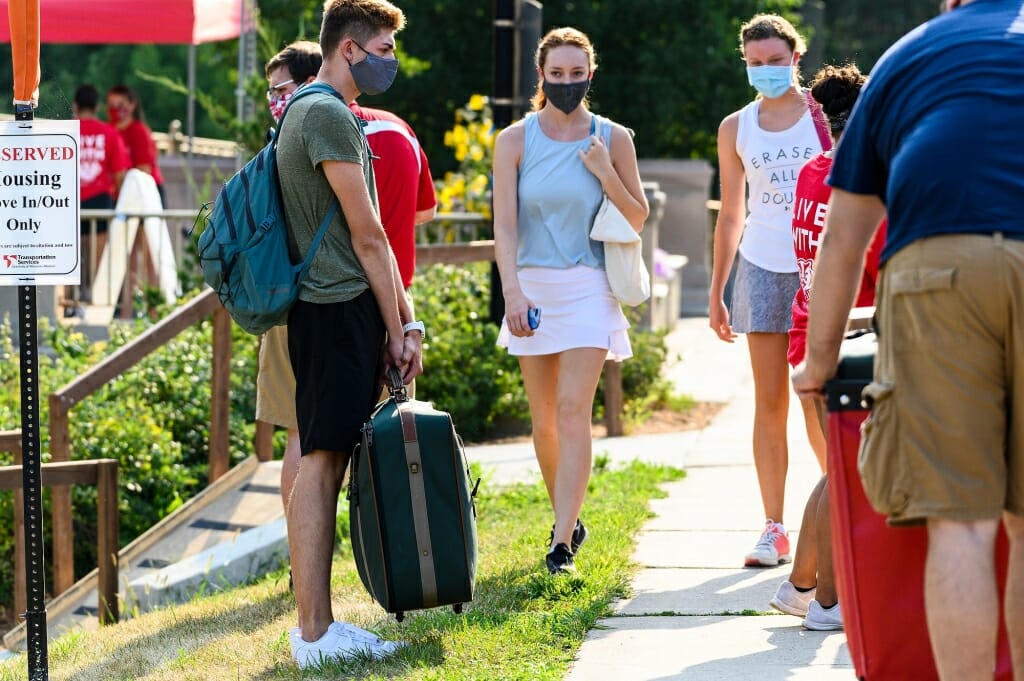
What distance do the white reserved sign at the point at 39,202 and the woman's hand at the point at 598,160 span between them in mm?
1823

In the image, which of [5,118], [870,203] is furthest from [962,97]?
[5,118]

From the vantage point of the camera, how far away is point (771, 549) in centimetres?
554

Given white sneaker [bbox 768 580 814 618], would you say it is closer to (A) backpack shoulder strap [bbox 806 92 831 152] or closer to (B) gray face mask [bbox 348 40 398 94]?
(A) backpack shoulder strap [bbox 806 92 831 152]

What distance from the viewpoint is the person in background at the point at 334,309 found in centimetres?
423

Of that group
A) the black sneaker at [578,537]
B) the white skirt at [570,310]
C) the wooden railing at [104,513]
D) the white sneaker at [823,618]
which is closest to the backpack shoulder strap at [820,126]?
the white skirt at [570,310]

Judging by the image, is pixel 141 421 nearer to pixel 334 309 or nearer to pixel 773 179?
pixel 773 179

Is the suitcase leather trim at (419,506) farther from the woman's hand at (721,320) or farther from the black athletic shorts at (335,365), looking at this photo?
the woman's hand at (721,320)

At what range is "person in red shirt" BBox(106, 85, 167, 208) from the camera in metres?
13.3

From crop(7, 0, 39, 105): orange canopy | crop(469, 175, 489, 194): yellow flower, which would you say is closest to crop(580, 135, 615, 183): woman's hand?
crop(7, 0, 39, 105): orange canopy

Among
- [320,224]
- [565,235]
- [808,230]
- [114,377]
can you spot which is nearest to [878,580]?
[808,230]

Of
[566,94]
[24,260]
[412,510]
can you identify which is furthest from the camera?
[566,94]

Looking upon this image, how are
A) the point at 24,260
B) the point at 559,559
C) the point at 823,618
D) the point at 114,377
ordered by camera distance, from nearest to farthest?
1. the point at 24,260
2. the point at 823,618
3. the point at 559,559
4. the point at 114,377

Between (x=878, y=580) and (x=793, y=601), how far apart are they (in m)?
1.36

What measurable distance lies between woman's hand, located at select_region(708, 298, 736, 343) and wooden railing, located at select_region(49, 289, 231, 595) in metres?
3.17
